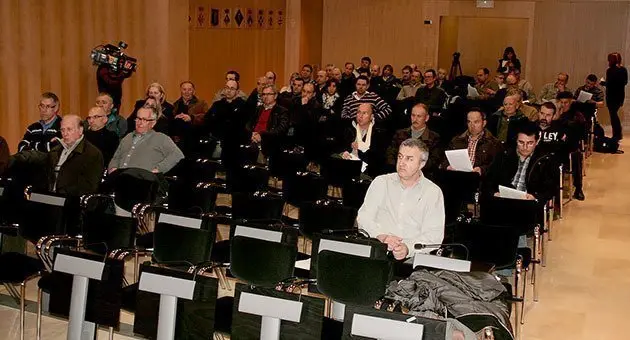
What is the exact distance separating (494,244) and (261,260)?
1.68 m

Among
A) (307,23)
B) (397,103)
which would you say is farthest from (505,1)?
(397,103)

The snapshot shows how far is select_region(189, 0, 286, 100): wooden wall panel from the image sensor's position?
682 inches

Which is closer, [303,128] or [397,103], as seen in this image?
[303,128]

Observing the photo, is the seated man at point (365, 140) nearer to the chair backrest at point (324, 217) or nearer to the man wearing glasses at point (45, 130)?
the chair backrest at point (324, 217)

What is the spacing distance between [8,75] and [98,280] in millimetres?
8470

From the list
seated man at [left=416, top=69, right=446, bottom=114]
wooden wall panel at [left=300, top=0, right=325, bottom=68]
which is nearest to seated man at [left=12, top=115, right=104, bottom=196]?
seated man at [left=416, top=69, right=446, bottom=114]

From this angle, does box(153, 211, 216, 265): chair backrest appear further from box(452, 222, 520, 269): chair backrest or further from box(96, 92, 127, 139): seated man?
box(96, 92, 127, 139): seated man

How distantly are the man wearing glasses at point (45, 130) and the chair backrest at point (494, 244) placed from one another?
14.6ft

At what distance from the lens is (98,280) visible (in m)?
4.84

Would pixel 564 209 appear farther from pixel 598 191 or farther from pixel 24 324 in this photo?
pixel 24 324

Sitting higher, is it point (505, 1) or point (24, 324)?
point (505, 1)

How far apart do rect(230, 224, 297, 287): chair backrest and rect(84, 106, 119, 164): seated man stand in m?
3.56

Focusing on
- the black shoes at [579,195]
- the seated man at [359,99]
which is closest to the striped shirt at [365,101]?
the seated man at [359,99]

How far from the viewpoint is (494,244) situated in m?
6.10
